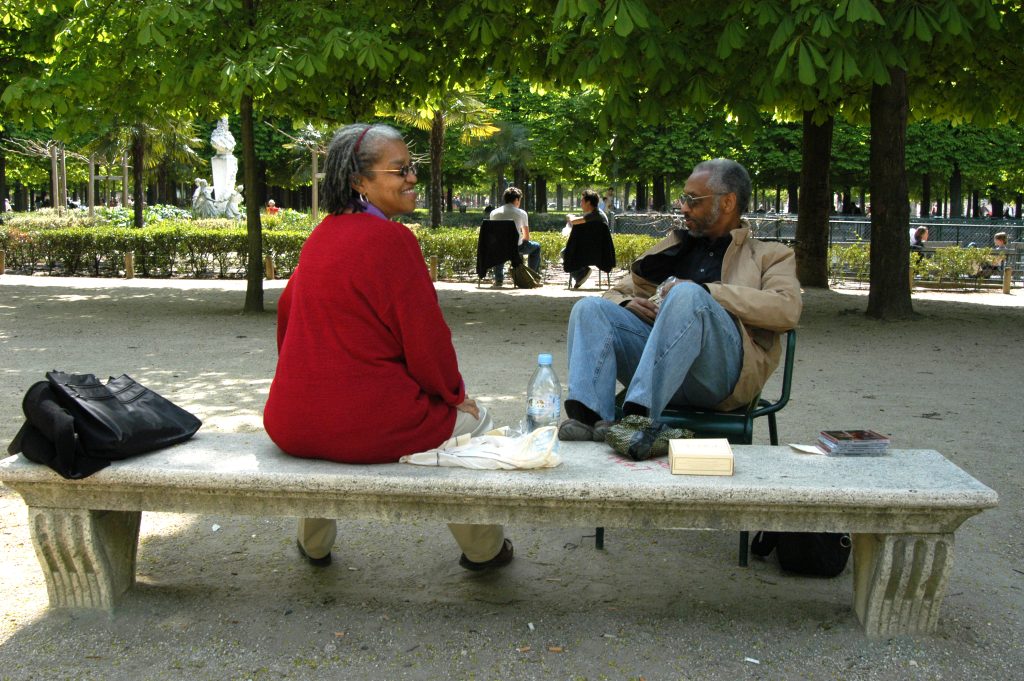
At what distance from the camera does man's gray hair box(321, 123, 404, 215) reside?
372 cm

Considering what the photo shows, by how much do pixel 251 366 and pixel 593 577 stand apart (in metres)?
5.84

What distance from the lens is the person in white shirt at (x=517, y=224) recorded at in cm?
1750

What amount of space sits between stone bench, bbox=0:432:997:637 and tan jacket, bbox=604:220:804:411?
0.70 m

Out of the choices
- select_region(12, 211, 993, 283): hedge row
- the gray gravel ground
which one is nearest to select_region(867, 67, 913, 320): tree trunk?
the gray gravel ground

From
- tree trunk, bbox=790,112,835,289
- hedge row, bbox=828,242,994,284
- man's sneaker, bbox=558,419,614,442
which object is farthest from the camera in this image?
hedge row, bbox=828,242,994,284

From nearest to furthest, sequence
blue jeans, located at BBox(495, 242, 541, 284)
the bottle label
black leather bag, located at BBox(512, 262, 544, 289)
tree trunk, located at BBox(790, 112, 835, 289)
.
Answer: the bottle label, tree trunk, located at BBox(790, 112, 835, 289), black leather bag, located at BBox(512, 262, 544, 289), blue jeans, located at BBox(495, 242, 541, 284)

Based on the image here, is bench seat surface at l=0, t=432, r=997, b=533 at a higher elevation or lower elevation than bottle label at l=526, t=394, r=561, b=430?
lower

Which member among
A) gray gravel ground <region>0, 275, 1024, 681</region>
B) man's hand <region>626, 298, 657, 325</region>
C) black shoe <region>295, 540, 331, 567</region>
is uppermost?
man's hand <region>626, 298, 657, 325</region>

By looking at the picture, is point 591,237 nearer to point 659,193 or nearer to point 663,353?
point 663,353

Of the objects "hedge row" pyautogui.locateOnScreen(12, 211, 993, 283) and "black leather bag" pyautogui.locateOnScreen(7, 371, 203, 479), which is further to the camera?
"hedge row" pyautogui.locateOnScreen(12, 211, 993, 283)

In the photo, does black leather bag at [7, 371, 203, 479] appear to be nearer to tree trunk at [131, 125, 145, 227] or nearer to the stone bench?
the stone bench

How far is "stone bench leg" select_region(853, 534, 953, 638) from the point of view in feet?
11.1

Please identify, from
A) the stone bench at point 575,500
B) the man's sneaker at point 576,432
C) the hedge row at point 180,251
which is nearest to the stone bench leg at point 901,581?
the stone bench at point 575,500

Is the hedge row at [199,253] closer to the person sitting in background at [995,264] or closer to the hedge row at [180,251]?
the hedge row at [180,251]
